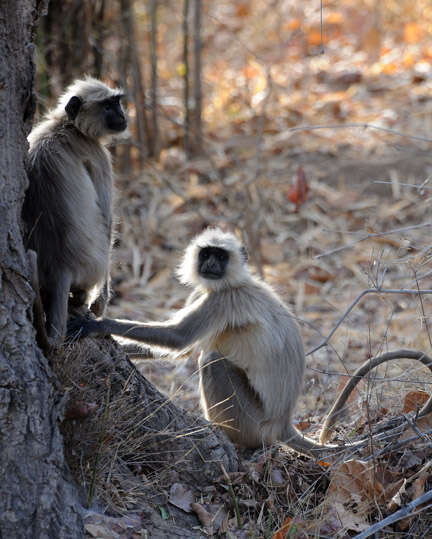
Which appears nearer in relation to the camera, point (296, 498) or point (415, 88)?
point (296, 498)

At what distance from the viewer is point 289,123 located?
9867 mm

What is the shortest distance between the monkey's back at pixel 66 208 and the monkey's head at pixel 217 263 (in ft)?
1.95

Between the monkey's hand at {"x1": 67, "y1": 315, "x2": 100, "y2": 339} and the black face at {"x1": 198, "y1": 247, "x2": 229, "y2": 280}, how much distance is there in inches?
31.2

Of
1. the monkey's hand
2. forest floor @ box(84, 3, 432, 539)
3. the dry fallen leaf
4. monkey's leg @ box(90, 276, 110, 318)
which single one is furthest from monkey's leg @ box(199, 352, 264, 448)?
the dry fallen leaf

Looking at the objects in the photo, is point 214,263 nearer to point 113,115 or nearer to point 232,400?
point 232,400

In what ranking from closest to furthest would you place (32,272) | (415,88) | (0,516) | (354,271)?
(0,516), (32,272), (354,271), (415,88)

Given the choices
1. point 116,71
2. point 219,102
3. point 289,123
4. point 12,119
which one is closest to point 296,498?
point 12,119

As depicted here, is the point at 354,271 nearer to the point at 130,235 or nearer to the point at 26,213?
the point at 130,235

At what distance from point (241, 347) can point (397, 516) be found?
1.46 meters

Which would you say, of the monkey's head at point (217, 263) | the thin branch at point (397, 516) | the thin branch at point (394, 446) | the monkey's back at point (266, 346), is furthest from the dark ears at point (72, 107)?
the thin branch at point (397, 516)

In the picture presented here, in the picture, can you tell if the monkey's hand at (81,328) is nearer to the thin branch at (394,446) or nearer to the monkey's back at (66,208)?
the monkey's back at (66,208)

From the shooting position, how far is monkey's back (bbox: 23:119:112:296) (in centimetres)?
369

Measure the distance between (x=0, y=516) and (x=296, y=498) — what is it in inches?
52.5

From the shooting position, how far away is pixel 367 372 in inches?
150
